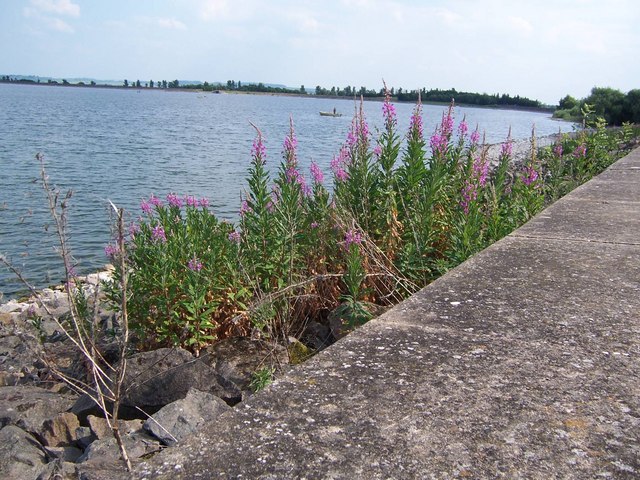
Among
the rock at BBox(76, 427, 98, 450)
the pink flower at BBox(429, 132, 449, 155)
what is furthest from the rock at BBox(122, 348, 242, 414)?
the pink flower at BBox(429, 132, 449, 155)

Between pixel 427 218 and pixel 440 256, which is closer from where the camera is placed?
pixel 427 218

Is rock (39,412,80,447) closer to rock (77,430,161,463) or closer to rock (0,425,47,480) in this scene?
rock (0,425,47,480)

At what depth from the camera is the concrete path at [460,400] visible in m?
1.32

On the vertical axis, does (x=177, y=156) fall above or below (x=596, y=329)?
below

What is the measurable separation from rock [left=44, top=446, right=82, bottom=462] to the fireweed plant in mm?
1215

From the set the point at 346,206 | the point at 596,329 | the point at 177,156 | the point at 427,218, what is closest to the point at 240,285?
the point at 346,206

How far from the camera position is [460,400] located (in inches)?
62.2

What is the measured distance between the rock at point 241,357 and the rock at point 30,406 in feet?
4.04

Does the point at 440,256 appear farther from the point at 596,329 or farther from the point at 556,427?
the point at 556,427

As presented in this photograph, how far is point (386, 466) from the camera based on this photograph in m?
1.30

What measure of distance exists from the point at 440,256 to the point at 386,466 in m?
4.66

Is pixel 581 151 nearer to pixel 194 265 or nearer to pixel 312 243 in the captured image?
pixel 312 243

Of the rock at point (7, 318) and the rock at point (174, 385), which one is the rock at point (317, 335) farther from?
the rock at point (7, 318)

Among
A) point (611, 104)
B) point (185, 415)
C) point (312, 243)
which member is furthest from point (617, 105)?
point (185, 415)
